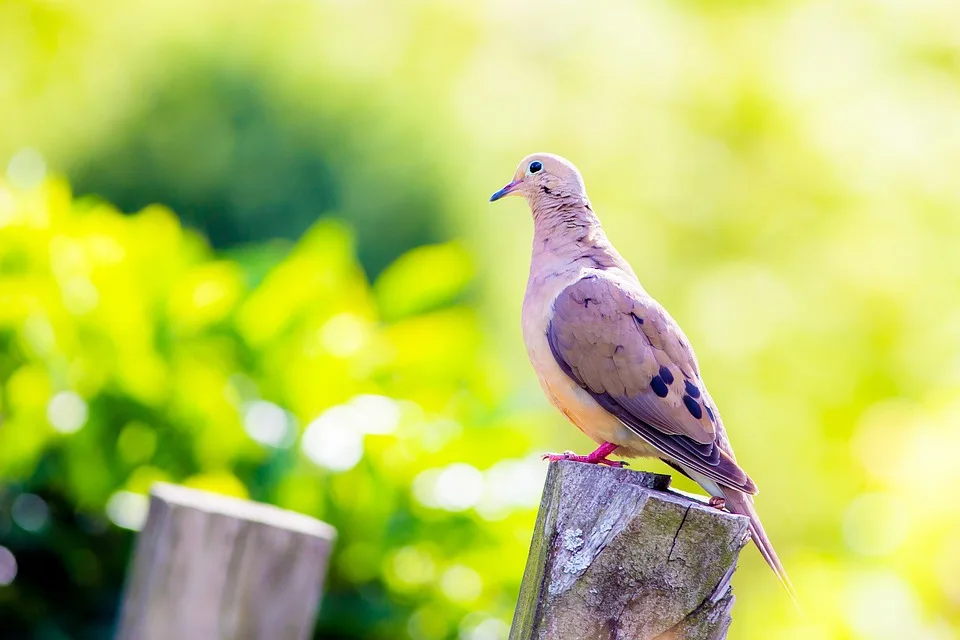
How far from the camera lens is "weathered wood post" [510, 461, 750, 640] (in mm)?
1520

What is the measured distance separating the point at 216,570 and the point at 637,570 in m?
1.51

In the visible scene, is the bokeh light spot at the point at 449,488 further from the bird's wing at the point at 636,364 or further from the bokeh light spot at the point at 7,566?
the bird's wing at the point at 636,364

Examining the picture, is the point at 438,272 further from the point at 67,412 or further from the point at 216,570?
the point at 216,570

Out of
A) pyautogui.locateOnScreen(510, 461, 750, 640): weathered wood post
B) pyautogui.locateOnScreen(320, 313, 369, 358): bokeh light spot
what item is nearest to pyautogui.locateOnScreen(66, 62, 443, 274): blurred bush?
pyautogui.locateOnScreen(320, 313, 369, 358): bokeh light spot

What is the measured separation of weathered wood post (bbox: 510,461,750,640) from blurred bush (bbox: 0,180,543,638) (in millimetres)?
2221

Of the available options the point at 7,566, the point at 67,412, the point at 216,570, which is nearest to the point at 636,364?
A: the point at 216,570

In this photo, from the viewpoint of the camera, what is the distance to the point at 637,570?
1.52 metres

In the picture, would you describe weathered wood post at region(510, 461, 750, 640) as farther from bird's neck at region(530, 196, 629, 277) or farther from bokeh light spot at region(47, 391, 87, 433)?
bokeh light spot at region(47, 391, 87, 433)

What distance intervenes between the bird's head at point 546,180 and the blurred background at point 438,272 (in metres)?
1.28

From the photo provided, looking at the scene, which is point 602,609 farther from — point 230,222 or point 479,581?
point 230,222

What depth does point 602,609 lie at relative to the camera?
1523 mm

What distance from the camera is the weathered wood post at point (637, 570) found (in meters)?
1.52

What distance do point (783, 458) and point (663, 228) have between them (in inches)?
87.1

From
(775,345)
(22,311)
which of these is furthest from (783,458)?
(22,311)
